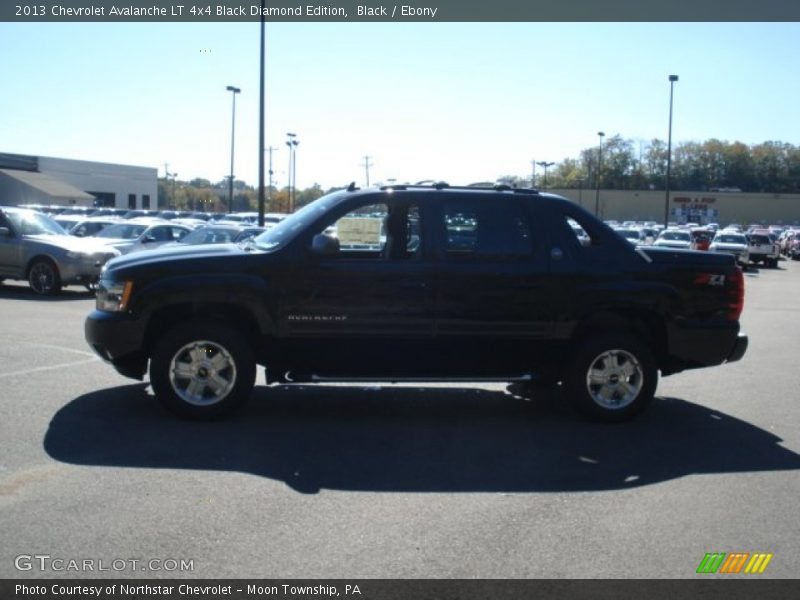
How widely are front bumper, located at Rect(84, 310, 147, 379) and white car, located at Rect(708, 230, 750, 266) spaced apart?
34.9 metres

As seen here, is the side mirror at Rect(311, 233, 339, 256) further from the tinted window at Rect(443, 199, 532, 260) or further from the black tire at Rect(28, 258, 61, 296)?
the black tire at Rect(28, 258, 61, 296)

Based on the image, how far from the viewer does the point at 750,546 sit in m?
5.16

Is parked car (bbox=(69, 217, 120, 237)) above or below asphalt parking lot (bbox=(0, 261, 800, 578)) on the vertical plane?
above

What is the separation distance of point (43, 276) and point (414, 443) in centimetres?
1339

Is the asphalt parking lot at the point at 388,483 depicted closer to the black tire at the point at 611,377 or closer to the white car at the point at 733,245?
the black tire at the point at 611,377

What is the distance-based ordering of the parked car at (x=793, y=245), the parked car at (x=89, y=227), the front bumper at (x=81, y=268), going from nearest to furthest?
1. the front bumper at (x=81, y=268)
2. the parked car at (x=89, y=227)
3. the parked car at (x=793, y=245)

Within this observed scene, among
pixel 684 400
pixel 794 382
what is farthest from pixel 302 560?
pixel 794 382

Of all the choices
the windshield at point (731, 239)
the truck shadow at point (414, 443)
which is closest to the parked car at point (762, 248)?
the windshield at point (731, 239)

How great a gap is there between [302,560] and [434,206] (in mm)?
3981

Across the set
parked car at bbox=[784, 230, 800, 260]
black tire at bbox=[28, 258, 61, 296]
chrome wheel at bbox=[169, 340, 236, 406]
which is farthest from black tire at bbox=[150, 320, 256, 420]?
parked car at bbox=[784, 230, 800, 260]

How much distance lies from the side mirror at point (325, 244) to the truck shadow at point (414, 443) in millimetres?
1515

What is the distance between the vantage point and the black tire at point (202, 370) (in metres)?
7.58

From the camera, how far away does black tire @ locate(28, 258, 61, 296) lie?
1820 centimetres

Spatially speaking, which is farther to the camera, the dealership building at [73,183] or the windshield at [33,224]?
the dealership building at [73,183]
